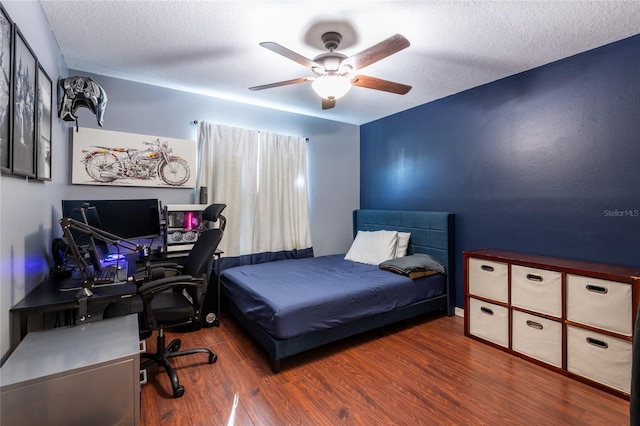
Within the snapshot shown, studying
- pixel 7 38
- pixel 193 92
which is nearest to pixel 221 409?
pixel 7 38

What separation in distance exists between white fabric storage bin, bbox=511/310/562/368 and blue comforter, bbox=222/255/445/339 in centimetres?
83

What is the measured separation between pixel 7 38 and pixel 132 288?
134 centimetres

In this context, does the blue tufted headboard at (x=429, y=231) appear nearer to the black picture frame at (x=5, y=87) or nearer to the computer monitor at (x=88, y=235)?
the computer monitor at (x=88, y=235)

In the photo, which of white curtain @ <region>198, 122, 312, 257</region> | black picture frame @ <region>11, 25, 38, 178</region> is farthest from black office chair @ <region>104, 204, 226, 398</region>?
white curtain @ <region>198, 122, 312, 257</region>

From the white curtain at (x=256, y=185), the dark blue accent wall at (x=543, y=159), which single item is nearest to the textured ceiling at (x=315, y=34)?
the dark blue accent wall at (x=543, y=159)

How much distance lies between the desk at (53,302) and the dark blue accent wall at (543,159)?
322 cm

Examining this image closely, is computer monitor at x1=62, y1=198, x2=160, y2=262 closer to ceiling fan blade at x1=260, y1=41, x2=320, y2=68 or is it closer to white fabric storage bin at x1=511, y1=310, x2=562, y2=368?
ceiling fan blade at x1=260, y1=41, x2=320, y2=68

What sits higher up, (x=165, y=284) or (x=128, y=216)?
(x=128, y=216)

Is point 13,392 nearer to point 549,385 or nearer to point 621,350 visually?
point 549,385

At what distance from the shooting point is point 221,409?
1.83 metres

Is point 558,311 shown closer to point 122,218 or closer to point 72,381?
point 72,381

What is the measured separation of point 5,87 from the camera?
1.30 meters

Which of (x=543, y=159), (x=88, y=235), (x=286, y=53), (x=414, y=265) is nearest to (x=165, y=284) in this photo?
(x=88, y=235)

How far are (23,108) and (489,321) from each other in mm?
3599
